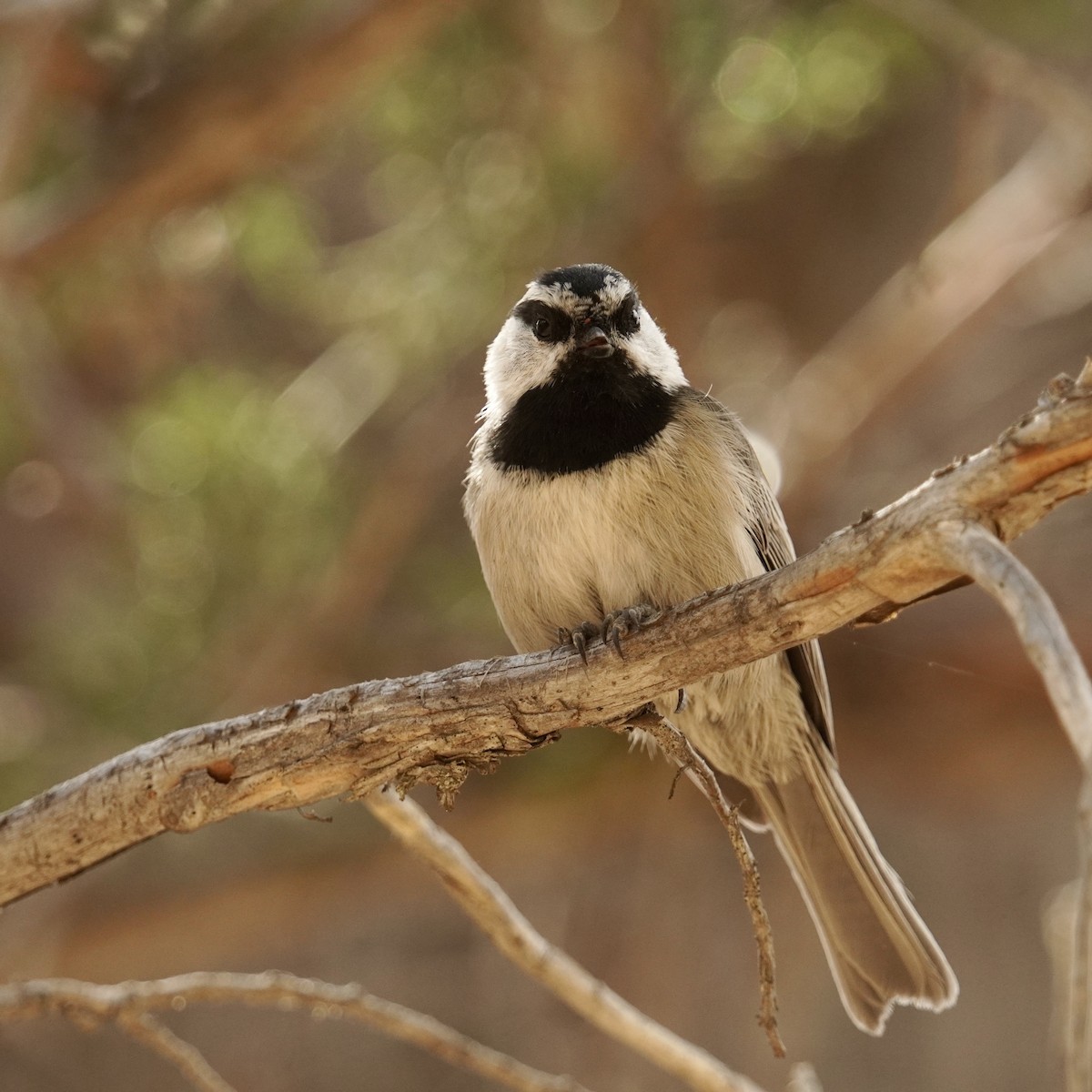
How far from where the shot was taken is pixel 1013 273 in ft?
17.8

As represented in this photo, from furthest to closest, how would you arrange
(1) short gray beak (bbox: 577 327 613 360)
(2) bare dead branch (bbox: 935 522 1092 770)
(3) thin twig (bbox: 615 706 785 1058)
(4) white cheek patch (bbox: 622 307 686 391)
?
1. (4) white cheek patch (bbox: 622 307 686 391)
2. (1) short gray beak (bbox: 577 327 613 360)
3. (3) thin twig (bbox: 615 706 785 1058)
4. (2) bare dead branch (bbox: 935 522 1092 770)

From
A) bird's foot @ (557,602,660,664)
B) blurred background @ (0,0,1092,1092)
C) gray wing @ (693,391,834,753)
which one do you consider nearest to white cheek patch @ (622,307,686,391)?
gray wing @ (693,391,834,753)

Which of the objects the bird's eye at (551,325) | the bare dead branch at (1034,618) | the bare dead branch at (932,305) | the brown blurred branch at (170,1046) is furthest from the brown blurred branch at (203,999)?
the bare dead branch at (932,305)

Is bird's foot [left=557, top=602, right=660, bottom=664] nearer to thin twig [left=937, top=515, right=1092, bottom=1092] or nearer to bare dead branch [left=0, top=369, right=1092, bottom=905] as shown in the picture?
bare dead branch [left=0, top=369, right=1092, bottom=905]

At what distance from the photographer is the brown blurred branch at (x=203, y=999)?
8.22 feet

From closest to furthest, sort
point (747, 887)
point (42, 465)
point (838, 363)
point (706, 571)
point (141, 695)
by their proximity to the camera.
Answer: point (747, 887) → point (706, 571) → point (141, 695) → point (838, 363) → point (42, 465)

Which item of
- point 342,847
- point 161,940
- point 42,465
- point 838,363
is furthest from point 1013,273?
point 161,940

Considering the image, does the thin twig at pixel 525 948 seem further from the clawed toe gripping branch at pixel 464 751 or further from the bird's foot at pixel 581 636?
the bird's foot at pixel 581 636

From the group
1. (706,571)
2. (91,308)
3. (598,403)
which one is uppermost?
(91,308)

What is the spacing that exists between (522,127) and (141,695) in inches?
118

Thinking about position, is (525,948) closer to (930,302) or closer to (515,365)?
(515,365)

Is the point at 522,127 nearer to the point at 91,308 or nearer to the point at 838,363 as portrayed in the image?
the point at 838,363

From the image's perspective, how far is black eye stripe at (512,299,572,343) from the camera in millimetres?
3281

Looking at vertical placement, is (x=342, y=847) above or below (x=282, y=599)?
Answer: below
